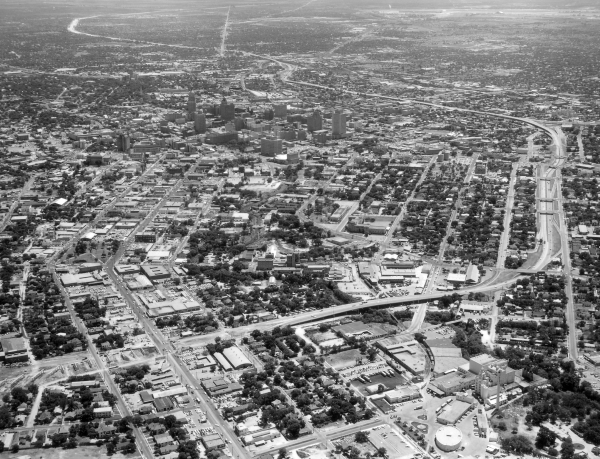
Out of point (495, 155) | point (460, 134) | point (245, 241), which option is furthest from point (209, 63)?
point (245, 241)

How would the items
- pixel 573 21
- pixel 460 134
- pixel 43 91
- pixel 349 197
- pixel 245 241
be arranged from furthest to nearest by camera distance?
1. pixel 573 21
2. pixel 43 91
3. pixel 460 134
4. pixel 349 197
5. pixel 245 241

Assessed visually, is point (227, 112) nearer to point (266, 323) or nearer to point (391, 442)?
point (266, 323)

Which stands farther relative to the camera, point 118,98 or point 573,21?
point 573,21

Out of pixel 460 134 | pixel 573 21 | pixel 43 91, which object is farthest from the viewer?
pixel 573 21

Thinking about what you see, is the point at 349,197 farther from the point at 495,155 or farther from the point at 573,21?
the point at 573,21

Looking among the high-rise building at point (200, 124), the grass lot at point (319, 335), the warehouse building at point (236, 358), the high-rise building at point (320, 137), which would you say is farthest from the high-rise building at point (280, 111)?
the warehouse building at point (236, 358)

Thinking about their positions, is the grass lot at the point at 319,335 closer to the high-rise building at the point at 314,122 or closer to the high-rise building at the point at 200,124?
the high-rise building at the point at 314,122

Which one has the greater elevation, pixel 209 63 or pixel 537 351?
Result: pixel 537 351

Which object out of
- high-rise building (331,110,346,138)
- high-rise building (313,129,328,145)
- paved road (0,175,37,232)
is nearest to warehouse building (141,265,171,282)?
paved road (0,175,37,232)
